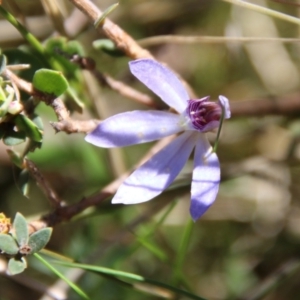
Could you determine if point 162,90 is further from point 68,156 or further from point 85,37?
point 85,37

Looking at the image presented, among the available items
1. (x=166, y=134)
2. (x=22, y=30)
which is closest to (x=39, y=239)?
(x=166, y=134)

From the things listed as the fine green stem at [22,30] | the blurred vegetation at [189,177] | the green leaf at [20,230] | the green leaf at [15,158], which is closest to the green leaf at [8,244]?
the green leaf at [20,230]

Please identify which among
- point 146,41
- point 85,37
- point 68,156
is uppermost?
point 146,41

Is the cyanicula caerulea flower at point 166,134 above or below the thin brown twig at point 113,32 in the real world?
below

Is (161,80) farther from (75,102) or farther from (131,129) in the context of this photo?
(75,102)

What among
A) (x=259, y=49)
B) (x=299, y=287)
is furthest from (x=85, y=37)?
(x=299, y=287)

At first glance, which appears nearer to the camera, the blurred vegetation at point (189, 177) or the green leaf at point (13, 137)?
the green leaf at point (13, 137)

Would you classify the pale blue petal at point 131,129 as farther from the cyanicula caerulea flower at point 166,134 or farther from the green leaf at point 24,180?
the green leaf at point 24,180

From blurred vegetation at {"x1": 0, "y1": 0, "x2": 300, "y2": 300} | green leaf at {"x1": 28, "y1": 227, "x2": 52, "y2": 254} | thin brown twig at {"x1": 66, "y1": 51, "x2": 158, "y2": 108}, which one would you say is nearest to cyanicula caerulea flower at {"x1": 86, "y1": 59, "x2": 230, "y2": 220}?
green leaf at {"x1": 28, "y1": 227, "x2": 52, "y2": 254}
